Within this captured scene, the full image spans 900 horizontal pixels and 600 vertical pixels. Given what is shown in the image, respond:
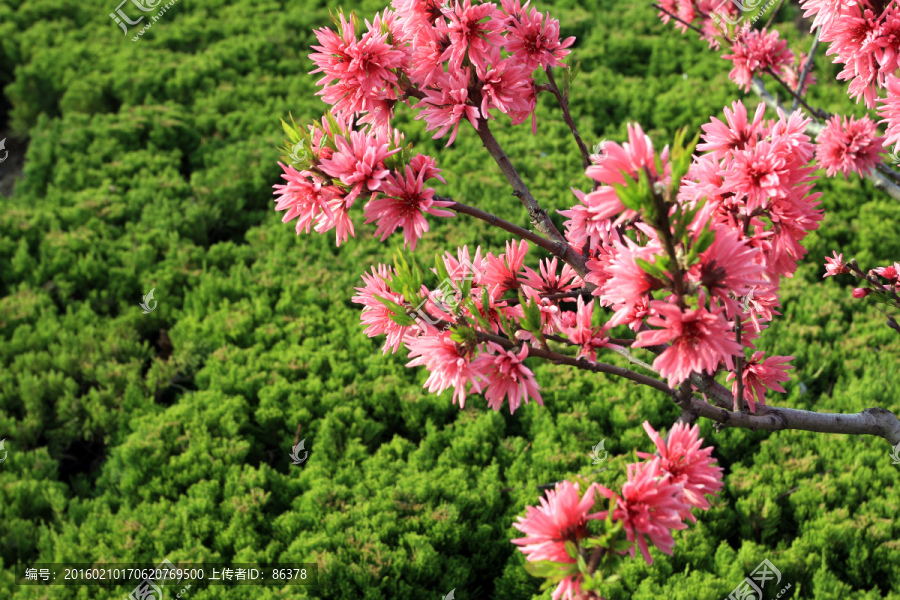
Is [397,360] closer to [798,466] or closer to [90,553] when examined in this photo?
[90,553]

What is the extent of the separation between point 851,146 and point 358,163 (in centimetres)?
235

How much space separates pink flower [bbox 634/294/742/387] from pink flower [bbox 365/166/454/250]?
0.70 meters

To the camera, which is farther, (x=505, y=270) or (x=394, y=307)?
(x=505, y=270)

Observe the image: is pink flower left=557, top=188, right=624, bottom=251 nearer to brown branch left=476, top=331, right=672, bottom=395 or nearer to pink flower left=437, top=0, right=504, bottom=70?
brown branch left=476, top=331, right=672, bottom=395

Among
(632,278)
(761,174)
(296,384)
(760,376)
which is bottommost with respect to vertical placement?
(296,384)

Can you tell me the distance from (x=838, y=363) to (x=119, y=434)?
4.90m

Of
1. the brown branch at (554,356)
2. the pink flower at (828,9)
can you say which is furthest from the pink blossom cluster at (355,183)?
the pink flower at (828,9)

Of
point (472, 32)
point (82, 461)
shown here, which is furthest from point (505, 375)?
point (82, 461)

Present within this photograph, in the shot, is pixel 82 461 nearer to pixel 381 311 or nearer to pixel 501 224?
pixel 381 311

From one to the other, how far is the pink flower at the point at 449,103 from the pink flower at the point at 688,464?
112cm

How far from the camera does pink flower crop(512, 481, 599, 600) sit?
1544 mm

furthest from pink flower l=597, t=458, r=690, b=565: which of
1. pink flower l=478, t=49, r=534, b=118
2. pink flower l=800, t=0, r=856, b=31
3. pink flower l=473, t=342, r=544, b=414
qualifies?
pink flower l=800, t=0, r=856, b=31

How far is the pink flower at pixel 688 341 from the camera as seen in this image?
1.53m

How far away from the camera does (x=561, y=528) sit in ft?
5.15
